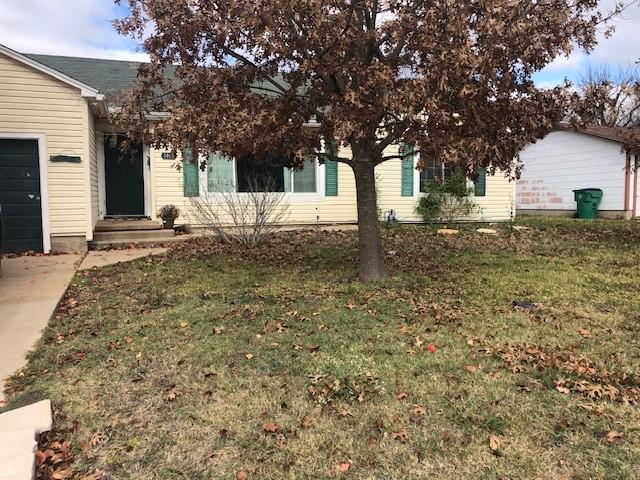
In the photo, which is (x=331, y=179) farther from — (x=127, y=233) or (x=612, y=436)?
(x=612, y=436)

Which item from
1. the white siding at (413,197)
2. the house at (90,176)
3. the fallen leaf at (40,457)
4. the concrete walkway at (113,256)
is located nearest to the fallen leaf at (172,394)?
the fallen leaf at (40,457)

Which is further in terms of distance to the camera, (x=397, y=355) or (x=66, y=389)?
(x=397, y=355)

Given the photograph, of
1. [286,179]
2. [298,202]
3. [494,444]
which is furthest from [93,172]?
[494,444]

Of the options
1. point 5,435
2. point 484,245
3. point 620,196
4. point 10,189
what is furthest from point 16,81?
point 620,196

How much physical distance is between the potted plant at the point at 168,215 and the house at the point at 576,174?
1253 cm

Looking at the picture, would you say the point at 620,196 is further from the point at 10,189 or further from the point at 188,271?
the point at 10,189

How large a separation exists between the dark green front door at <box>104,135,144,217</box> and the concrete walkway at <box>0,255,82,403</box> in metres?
3.16

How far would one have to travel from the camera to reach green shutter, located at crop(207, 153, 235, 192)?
39.8ft

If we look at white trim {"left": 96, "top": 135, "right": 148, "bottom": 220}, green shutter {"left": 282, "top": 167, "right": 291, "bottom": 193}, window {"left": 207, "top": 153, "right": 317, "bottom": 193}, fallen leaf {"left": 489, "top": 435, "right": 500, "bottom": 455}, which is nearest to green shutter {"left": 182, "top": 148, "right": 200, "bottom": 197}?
window {"left": 207, "top": 153, "right": 317, "bottom": 193}

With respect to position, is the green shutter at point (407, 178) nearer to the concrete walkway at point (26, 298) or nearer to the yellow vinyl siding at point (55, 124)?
the yellow vinyl siding at point (55, 124)

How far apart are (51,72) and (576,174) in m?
18.3

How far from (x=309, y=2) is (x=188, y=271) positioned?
14.7 feet

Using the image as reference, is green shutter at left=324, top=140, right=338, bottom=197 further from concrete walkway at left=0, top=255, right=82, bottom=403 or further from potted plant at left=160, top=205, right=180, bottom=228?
concrete walkway at left=0, top=255, right=82, bottom=403

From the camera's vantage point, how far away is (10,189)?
977cm
